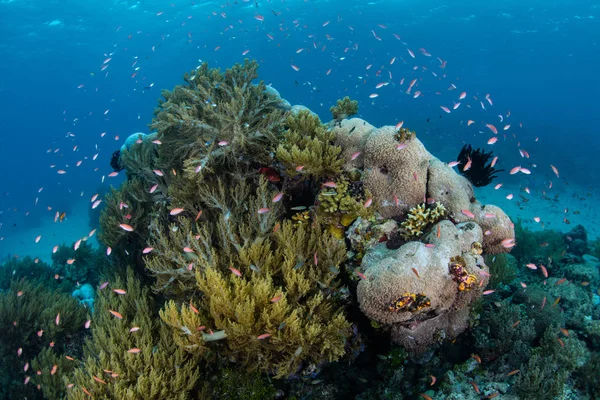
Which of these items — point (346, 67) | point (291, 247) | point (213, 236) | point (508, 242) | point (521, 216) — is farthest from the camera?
point (346, 67)

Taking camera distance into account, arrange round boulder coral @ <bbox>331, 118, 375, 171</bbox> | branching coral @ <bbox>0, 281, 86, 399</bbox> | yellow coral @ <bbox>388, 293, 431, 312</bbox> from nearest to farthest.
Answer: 1. yellow coral @ <bbox>388, 293, 431, 312</bbox>
2. round boulder coral @ <bbox>331, 118, 375, 171</bbox>
3. branching coral @ <bbox>0, 281, 86, 399</bbox>

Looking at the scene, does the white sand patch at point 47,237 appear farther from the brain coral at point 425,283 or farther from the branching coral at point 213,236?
the brain coral at point 425,283

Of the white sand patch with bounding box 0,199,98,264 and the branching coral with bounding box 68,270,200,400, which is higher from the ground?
the branching coral with bounding box 68,270,200,400

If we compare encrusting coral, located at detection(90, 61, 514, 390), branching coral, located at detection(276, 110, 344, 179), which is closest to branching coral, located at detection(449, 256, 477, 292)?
encrusting coral, located at detection(90, 61, 514, 390)

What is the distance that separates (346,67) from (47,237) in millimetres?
77481

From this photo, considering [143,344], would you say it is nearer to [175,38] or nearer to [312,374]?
[312,374]

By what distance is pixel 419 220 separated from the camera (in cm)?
616

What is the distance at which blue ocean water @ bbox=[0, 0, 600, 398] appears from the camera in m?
40.8

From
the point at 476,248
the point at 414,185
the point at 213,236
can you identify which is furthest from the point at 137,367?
the point at 476,248

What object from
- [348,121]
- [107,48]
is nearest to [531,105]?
[348,121]

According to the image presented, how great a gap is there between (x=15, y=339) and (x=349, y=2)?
66.5 metres

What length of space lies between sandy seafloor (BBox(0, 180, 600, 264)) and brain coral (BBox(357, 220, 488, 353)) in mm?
19356

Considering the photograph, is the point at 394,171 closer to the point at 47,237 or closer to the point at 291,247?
the point at 291,247

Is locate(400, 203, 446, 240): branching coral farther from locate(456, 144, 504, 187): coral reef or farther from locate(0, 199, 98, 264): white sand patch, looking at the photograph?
locate(0, 199, 98, 264): white sand patch
